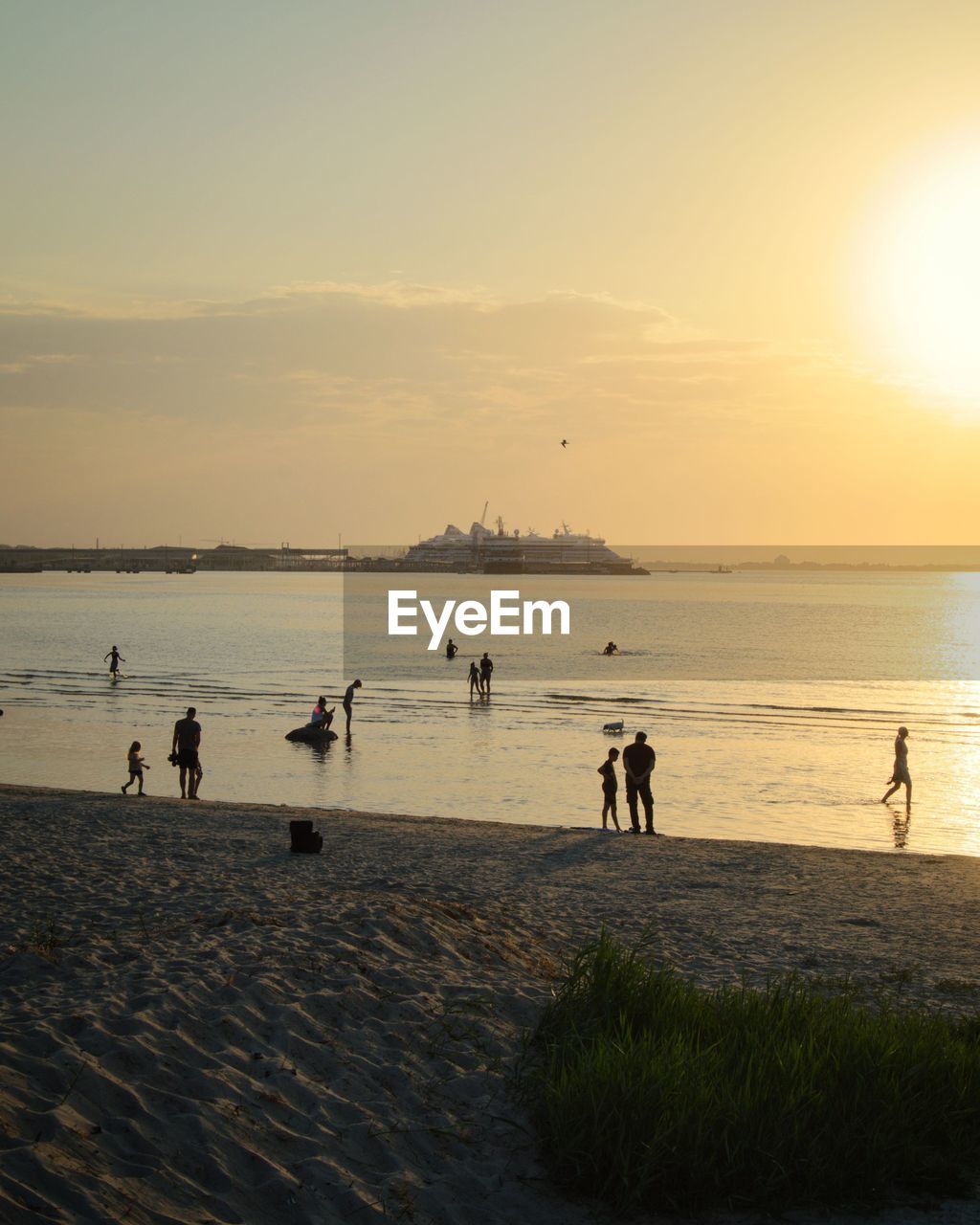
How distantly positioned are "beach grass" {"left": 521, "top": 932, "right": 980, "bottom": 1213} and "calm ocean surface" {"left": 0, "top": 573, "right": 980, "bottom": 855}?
12.3 metres

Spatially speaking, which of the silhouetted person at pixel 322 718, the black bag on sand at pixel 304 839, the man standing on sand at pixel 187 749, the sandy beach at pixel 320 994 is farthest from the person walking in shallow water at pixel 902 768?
the silhouetted person at pixel 322 718

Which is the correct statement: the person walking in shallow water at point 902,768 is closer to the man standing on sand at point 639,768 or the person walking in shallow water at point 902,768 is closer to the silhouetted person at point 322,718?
the man standing on sand at point 639,768

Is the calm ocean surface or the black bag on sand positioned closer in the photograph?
the black bag on sand

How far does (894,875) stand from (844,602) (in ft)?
524

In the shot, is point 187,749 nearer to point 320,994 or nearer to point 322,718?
point 322,718

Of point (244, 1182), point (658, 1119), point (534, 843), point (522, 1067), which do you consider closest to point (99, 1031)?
point (244, 1182)

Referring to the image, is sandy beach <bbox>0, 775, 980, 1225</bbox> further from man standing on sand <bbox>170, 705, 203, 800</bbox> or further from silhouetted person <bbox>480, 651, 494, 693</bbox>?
silhouetted person <bbox>480, 651, 494, 693</bbox>

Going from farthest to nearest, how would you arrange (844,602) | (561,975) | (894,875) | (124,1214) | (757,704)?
(844,602) → (757,704) → (894,875) → (561,975) → (124,1214)

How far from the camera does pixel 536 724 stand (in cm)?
3447

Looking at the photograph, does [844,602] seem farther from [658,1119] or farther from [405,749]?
[658,1119]

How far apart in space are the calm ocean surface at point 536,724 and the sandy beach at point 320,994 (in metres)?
6.74

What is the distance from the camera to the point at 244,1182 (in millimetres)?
4977

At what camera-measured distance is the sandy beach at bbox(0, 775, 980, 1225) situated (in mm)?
5027

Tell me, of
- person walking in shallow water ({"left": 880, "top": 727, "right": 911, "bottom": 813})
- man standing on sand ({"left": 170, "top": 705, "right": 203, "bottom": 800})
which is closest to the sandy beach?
man standing on sand ({"left": 170, "top": 705, "right": 203, "bottom": 800})
